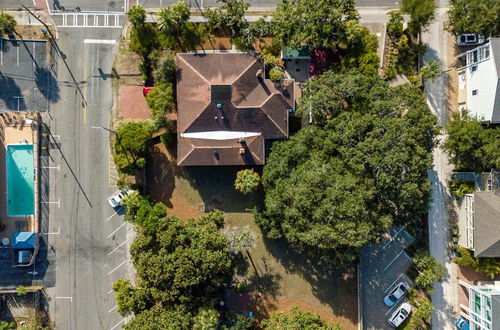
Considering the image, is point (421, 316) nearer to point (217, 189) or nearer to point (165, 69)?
point (217, 189)

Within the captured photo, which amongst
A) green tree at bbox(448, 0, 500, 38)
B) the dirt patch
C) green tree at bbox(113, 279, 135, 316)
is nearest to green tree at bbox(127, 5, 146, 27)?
the dirt patch

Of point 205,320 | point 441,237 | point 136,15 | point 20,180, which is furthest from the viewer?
point 441,237

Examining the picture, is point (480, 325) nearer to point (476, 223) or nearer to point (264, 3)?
point (476, 223)

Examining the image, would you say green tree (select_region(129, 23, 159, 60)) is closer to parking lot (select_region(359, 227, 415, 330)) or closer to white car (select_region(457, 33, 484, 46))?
parking lot (select_region(359, 227, 415, 330))

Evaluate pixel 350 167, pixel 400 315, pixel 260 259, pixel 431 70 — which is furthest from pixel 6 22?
pixel 400 315

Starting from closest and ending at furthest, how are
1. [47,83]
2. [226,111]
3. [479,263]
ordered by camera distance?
[226,111] → [479,263] → [47,83]

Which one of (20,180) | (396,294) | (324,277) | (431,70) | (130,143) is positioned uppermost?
(431,70)

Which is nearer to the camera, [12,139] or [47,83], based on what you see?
[12,139]
